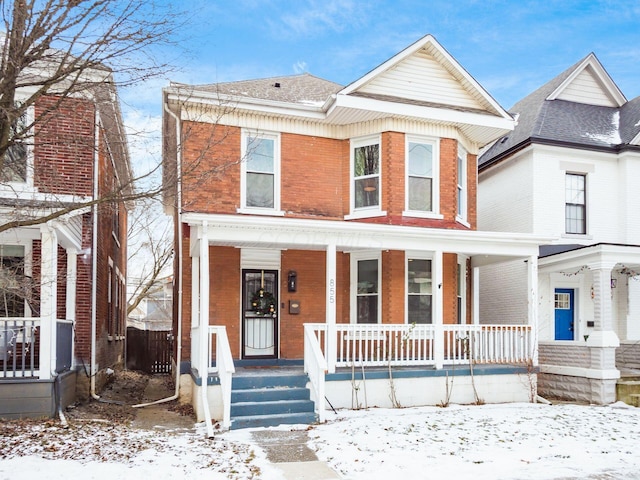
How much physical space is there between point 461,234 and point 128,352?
12.7 meters

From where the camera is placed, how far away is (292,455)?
25.0 ft

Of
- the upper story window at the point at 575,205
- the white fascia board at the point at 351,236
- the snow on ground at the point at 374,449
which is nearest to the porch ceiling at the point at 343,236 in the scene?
the white fascia board at the point at 351,236

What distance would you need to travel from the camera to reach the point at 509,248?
12148 mm

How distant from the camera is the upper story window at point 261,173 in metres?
12.7

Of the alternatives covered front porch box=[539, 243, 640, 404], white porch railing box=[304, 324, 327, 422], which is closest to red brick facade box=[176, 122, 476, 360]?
white porch railing box=[304, 324, 327, 422]


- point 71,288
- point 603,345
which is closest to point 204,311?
point 71,288

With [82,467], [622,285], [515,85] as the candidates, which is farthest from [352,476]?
[515,85]

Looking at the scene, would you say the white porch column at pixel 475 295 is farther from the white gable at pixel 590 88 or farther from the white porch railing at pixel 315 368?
the white gable at pixel 590 88

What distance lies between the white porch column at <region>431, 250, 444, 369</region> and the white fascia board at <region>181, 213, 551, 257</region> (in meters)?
0.37

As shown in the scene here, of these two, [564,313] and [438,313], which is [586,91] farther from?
[438,313]

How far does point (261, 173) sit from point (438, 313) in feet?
15.8

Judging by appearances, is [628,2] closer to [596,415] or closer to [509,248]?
[509,248]

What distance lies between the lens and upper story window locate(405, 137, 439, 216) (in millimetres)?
13125

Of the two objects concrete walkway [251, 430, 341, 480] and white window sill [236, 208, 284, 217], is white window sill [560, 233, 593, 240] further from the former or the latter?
concrete walkway [251, 430, 341, 480]
